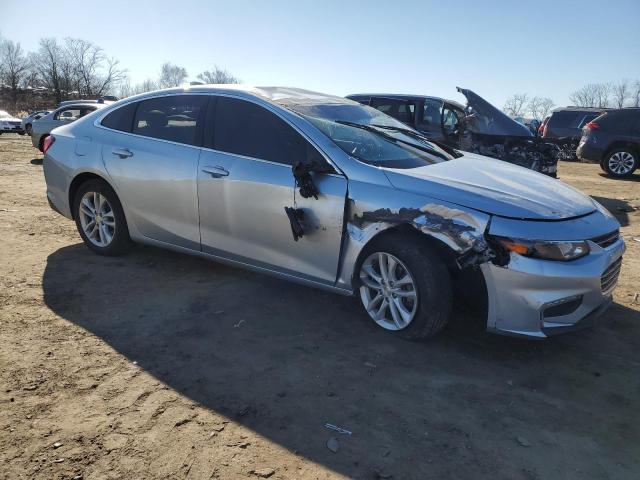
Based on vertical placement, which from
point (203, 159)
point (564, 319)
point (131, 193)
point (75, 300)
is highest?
point (203, 159)

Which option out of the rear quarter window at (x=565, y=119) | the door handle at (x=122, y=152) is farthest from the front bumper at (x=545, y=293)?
the rear quarter window at (x=565, y=119)

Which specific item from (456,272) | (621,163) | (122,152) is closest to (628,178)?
(621,163)

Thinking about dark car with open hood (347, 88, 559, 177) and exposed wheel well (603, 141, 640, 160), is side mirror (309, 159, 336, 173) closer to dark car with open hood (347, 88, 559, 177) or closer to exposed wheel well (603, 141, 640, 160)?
dark car with open hood (347, 88, 559, 177)

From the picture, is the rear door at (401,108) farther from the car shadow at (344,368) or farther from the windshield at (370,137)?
the car shadow at (344,368)

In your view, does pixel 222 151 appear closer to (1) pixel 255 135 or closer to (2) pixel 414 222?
(1) pixel 255 135

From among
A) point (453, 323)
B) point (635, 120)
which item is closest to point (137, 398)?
point (453, 323)

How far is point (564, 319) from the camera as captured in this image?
122 inches

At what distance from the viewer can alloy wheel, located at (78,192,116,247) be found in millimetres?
4828

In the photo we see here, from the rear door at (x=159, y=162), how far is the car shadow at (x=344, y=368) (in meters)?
0.53

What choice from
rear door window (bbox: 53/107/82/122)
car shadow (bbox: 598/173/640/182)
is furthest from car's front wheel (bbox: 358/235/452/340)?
rear door window (bbox: 53/107/82/122)

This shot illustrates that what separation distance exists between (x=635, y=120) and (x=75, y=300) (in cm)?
1317

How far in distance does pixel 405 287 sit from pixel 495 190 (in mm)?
848

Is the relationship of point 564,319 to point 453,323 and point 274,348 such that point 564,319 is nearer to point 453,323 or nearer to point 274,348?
point 453,323

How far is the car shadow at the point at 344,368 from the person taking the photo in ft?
8.08
